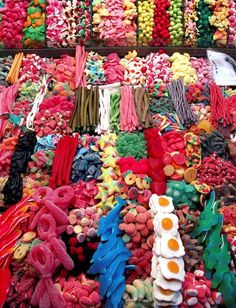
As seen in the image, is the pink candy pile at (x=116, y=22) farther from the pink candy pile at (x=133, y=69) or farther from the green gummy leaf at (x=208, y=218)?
the green gummy leaf at (x=208, y=218)

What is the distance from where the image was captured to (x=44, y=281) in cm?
151

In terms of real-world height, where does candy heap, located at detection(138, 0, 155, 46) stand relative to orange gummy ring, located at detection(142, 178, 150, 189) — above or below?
above

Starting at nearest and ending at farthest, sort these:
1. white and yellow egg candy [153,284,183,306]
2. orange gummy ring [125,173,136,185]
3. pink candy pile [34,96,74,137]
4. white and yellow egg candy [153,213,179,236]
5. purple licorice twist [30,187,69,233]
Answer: white and yellow egg candy [153,284,183,306]
white and yellow egg candy [153,213,179,236]
purple licorice twist [30,187,69,233]
orange gummy ring [125,173,136,185]
pink candy pile [34,96,74,137]

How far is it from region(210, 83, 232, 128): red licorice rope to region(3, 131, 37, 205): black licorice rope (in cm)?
100

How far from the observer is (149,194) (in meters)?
1.76

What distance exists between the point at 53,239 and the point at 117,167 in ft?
1.66

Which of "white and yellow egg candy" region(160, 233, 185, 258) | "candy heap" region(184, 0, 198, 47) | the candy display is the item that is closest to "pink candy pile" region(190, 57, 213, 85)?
the candy display

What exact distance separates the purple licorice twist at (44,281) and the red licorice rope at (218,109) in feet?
3.92

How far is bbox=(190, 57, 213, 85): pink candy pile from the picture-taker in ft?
8.16

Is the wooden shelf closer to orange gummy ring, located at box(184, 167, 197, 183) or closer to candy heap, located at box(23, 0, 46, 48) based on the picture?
candy heap, located at box(23, 0, 46, 48)

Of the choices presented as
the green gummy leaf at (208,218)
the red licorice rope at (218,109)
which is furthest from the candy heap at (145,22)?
the green gummy leaf at (208,218)

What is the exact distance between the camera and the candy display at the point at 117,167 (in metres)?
1.54

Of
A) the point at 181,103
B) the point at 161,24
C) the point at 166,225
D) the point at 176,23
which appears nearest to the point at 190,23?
the point at 176,23

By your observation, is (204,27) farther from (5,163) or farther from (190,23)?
(5,163)
